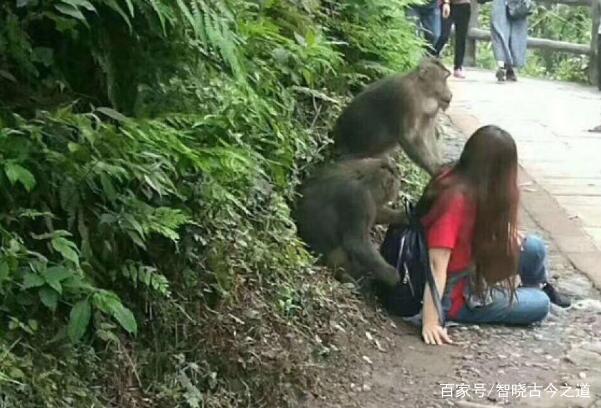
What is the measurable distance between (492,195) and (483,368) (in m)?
0.88

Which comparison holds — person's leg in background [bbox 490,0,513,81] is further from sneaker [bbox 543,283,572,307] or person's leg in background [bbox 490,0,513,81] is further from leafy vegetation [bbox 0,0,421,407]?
leafy vegetation [bbox 0,0,421,407]

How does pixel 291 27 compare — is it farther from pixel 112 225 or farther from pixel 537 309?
pixel 112 225

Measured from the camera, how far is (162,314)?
4652mm

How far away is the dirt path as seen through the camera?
5.38 metres

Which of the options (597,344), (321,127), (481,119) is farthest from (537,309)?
(481,119)

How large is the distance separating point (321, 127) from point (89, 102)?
2.97 meters

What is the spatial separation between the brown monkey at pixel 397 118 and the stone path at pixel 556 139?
1.13m

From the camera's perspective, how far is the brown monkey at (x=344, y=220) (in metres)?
6.41

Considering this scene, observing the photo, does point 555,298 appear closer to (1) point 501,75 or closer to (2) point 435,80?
(2) point 435,80

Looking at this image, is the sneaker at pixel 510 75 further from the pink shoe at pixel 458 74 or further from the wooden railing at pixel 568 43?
the wooden railing at pixel 568 43

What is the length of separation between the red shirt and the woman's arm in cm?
5

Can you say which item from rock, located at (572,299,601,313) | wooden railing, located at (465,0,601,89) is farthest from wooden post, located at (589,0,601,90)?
rock, located at (572,299,601,313)

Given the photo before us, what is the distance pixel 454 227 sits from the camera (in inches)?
238

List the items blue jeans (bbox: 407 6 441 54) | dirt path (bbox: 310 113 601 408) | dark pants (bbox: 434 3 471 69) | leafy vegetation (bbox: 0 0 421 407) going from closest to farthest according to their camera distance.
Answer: leafy vegetation (bbox: 0 0 421 407) → dirt path (bbox: 310 113 601 408) → blue jeans (bbox: 407 6 441 54) → dark pants (bbox: 434 3 471 69)
